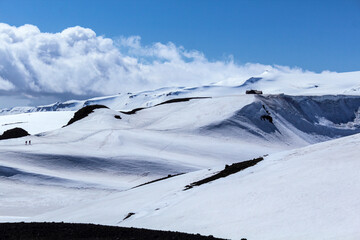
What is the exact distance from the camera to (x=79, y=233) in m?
Result: 14.9

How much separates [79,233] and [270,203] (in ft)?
25.3

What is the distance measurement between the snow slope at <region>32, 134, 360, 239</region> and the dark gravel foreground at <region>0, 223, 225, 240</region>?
2.47 m

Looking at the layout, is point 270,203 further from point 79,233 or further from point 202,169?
point 202,169

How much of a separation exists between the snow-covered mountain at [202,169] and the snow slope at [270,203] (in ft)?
0.22

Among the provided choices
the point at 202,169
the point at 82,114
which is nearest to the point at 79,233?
the point at 202,169

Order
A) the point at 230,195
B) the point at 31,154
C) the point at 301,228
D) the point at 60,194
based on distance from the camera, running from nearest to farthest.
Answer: the point at 301,228
the point at 230,195
the point at 60,194
the point at 31,154

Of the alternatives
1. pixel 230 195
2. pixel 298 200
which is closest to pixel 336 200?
pixel 298 200

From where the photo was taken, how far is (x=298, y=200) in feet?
56.6

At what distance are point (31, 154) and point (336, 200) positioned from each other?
46.7 metres

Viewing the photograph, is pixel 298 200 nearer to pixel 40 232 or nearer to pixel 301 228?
pixel 301 228

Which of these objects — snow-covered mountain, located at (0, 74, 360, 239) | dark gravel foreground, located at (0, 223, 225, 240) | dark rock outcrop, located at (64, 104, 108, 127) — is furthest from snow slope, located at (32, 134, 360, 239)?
dark rock outcrop, located at (64, 104, 108, 127)

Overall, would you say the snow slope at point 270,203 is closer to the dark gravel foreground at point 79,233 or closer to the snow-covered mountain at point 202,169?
the snow-covered mountain at point 202,169

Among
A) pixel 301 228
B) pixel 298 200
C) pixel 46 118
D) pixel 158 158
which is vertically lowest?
pixel 301 228

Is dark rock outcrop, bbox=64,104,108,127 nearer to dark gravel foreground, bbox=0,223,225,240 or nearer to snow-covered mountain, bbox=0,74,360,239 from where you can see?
snow-covered mountain, bbox=0,74,360,239
